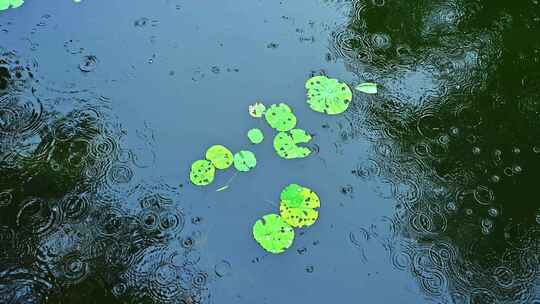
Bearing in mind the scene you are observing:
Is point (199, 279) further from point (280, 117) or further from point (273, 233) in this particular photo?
point (280, 117)

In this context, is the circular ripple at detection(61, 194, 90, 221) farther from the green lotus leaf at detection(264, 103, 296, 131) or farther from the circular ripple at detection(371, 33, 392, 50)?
the circular ripple at detection(371, 33, 392, 50)

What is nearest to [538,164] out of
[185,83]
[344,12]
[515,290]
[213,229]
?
[515,290]

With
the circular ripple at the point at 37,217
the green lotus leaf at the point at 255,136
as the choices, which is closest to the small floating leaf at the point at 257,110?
the green lotus leaf at the point at 255,136

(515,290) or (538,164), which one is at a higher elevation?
(538,164)

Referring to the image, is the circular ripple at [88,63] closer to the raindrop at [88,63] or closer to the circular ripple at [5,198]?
the raindrop at [88,63]

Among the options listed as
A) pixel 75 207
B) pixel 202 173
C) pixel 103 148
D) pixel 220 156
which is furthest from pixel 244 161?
pixel 75 207

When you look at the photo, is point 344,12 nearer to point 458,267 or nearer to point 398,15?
point 398,15

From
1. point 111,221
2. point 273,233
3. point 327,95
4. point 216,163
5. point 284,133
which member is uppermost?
point 327,95
